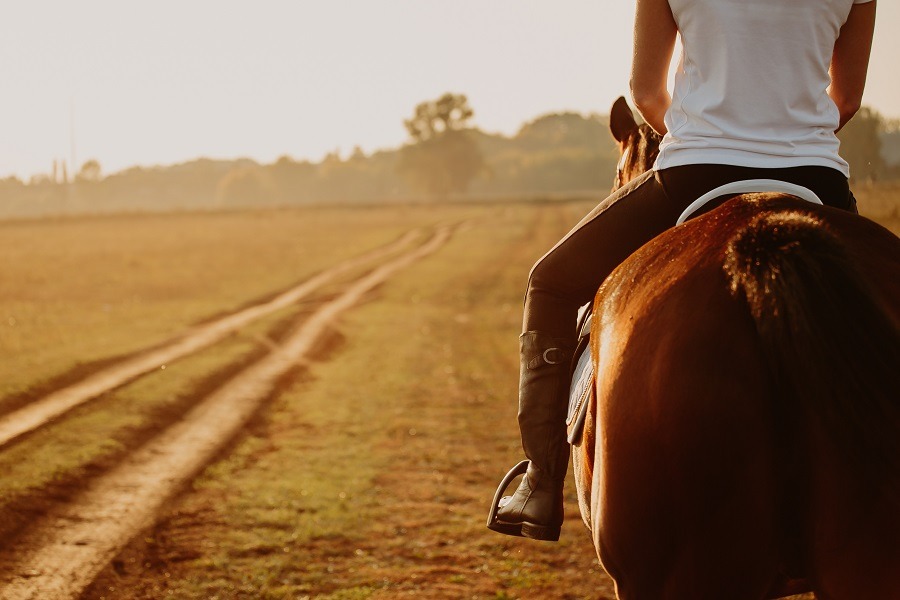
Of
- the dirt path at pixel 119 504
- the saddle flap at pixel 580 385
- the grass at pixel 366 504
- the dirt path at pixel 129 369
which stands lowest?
the grass at pixel 366 504

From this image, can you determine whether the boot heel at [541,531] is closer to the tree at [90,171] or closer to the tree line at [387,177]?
the tree line at [387,177]

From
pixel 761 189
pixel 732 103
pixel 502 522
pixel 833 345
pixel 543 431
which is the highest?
pixel 732 103

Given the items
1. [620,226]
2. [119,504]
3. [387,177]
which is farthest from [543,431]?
[387,177]

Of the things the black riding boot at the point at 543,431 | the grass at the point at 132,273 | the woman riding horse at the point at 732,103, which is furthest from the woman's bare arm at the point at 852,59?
the grass at the point at 132,273

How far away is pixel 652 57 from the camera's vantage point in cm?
286

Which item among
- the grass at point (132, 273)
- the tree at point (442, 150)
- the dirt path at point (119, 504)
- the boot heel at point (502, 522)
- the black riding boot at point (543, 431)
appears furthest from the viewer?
the tree at point (442, 150)

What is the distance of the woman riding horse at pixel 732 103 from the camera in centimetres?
259

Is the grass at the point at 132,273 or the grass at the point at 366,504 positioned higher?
the grass at the point at 132,273

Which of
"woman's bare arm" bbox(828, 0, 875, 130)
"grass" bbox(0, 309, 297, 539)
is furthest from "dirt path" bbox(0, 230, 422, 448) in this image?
"woman's bare arm" bbox(828, 0, 875, 130)

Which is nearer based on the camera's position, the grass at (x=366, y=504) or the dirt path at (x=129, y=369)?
the grass at (x=366, y=504)

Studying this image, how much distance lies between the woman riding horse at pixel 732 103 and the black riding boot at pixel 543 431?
1.14ft

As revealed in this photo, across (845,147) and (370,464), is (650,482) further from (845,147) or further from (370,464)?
(845,147)

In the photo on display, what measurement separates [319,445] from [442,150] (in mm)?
102360

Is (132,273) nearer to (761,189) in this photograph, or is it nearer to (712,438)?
(761,189)
